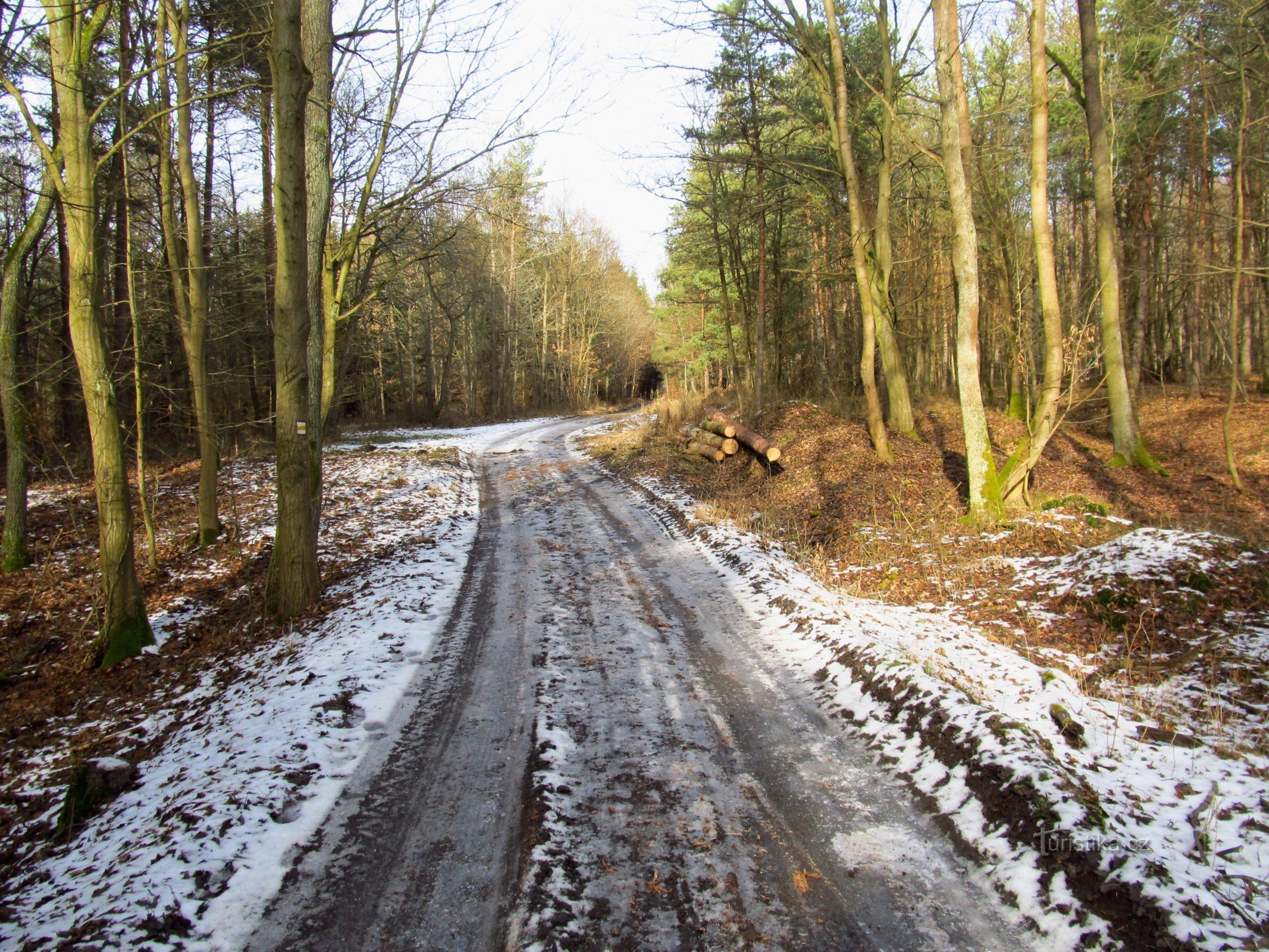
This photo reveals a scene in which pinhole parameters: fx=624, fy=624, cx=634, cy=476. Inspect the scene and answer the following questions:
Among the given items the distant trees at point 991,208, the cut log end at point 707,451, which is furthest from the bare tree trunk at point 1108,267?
the cut log end at point 707,451

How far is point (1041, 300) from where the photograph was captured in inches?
351

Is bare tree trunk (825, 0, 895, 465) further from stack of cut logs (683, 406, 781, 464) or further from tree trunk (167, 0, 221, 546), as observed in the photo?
tree trunk (167, 0, 221, 546)

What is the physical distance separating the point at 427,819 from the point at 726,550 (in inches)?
219

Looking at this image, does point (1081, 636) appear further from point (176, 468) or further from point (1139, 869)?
point (176, 468)

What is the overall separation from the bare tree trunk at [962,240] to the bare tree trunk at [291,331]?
7980mm

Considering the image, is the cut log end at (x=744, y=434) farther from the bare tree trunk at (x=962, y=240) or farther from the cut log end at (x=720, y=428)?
the bare tree trunk at (x=962, y=240)

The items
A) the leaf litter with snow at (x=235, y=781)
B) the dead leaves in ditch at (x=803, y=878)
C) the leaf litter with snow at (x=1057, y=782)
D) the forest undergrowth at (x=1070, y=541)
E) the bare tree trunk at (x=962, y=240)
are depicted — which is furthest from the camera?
the bare tree trunk at (x=962, y=240)

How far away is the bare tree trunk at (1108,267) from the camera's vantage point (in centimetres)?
1130

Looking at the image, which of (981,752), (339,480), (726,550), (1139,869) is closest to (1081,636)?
(981,752)

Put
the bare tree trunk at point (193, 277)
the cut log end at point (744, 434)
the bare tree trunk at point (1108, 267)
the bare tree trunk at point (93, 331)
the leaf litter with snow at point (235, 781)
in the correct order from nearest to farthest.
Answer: the leaf litter with snow at point (235, 781) < the bare tree trunk at point (93, 331) < the bare tree trunk at point (193, 277) < the bare tree trunk at point (1108, 267) < the cut log end at point (744, 434)

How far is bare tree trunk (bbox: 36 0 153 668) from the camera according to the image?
21.1ft

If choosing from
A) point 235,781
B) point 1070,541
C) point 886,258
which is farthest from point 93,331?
point 886,258

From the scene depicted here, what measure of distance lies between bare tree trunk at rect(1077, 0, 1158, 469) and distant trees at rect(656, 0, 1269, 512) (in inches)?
1.8

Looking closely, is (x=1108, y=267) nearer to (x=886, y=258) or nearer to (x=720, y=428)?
(x=886, y=258)
